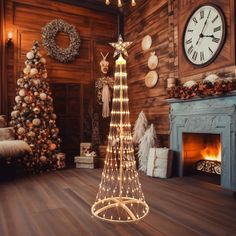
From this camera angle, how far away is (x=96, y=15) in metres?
6.33

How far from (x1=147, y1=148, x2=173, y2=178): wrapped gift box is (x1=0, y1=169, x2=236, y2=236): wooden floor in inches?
6.1

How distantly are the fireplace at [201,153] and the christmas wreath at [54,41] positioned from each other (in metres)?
3.30

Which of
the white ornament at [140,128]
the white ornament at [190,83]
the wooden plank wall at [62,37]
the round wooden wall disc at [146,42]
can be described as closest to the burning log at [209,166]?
the white ornament at [140,128]

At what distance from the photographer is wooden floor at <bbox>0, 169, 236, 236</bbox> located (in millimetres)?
2279

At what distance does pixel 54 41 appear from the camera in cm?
576

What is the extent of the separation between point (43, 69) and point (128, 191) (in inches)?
123

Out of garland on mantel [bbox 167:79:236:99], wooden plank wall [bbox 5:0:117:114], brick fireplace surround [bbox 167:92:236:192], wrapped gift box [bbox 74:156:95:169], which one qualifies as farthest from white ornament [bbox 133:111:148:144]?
wooden plank wall [bbox 5:0:117:114]

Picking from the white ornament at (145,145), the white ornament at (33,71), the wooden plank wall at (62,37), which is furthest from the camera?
the wooden plank wall at (62,37)

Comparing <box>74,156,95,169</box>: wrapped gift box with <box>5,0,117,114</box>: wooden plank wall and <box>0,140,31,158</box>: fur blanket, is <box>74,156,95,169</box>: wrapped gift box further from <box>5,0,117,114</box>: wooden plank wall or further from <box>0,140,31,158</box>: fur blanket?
<box>5,0,117,114</box>: wooden plank wall

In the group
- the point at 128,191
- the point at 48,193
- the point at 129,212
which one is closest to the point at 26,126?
the point at 48,193

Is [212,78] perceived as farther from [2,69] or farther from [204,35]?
[2,69]

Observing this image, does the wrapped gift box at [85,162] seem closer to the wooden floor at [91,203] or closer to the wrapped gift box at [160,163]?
the wooden floor at [91,203]

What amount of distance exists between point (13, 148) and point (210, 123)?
329 cm

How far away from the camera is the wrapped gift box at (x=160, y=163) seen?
425 centimetres
